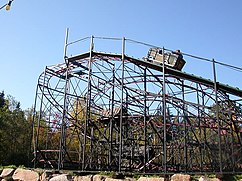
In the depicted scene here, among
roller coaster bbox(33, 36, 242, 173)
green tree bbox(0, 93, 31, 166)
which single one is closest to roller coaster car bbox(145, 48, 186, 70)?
roller coaster bbox(33, 36, 242, 173)

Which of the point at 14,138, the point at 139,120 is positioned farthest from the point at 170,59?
the point at 14,138

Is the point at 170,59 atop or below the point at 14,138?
atop

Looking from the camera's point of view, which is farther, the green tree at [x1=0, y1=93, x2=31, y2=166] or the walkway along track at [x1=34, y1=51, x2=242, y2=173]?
the green tree at [x1=0, y1=93, x2=31, y2=166]

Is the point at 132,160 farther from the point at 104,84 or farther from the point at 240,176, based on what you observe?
the point at 240,176

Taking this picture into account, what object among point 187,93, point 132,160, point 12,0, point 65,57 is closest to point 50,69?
point 65,57

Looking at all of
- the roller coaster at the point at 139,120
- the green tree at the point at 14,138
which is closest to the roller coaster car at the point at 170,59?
the roller coaster at the point at 139,120

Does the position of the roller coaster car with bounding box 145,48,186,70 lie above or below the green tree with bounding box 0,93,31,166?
above

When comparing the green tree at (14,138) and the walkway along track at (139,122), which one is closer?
the walkway along track at (139,122)

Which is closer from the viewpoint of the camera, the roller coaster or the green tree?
the roller coaster

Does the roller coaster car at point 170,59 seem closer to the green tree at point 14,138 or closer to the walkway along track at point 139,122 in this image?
the walkway along track at point 139,122

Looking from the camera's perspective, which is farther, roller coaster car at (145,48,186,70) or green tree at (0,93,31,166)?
green tree at (0,93,31,166)

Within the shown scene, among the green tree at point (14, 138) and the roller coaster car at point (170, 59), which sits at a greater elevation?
the roller coaster car at point (170, 59)

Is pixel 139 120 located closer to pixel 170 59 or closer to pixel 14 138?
pixel 170 59

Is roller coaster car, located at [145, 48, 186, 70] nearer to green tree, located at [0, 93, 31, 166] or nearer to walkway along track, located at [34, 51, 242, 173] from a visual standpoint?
walkway along track, located at [34, 51, 242, 173]
